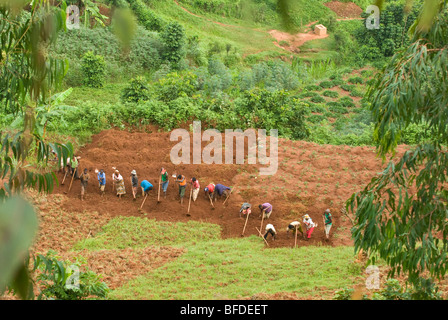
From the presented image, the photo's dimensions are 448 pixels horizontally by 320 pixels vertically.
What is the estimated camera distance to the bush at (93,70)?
1914cm

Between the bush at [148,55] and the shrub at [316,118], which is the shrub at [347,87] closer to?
the shrub at [316,118]

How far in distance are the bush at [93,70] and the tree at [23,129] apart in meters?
14.7

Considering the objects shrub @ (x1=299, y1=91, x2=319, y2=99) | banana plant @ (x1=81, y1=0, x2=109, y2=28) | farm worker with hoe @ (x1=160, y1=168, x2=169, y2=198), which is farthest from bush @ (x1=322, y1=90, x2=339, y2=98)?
banana plant @ (x1=81, y1=0, x2=109, y2=28)

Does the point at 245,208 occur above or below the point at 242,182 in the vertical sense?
below

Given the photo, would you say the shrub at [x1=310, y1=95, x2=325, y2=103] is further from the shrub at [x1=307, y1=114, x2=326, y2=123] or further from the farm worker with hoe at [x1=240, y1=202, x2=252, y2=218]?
the farm worker with hoe at [x1=240, y1=202, x2=252, y2=218]

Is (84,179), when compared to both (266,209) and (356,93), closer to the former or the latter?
(266,209)

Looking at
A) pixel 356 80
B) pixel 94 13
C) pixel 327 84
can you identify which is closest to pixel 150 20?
pixel 327 84

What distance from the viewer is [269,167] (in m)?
13.4

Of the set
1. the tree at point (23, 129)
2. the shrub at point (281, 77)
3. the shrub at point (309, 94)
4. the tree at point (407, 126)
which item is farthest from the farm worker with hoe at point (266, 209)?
the shrub at point (309, 94)

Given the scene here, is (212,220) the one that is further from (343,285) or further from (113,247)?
(343,285)

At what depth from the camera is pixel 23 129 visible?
3.24 meters

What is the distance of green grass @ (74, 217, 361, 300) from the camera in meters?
8.16

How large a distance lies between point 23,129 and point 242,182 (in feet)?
31.9
